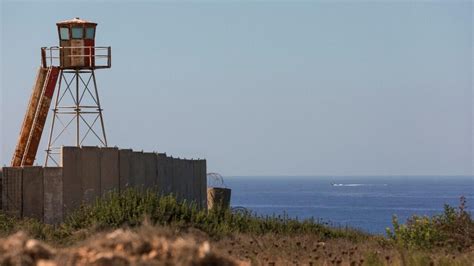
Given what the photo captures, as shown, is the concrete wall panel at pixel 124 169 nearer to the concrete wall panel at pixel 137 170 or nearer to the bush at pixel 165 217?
the concrete wall panel at pixel 137 170

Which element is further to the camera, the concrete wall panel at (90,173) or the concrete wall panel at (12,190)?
the concrete wall panel at (90,173)

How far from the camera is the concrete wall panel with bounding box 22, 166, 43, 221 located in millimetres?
26703

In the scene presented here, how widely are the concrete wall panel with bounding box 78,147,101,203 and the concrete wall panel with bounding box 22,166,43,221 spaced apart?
107cm

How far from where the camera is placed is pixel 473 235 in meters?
21.0

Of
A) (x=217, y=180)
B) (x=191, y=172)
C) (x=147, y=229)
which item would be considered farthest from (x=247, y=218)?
(x=217, y=180)

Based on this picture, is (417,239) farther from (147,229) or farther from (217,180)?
(217,180)

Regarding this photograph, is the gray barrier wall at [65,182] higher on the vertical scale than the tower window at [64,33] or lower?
lower

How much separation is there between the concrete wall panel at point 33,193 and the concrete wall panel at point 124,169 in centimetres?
220

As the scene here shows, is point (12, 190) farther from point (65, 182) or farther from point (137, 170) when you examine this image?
point (137, 170)

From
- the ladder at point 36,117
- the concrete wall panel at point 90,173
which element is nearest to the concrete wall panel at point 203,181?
the ladder at point 36,117

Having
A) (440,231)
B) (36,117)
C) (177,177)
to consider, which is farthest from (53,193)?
(36,117)

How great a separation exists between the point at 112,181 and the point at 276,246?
1113cm

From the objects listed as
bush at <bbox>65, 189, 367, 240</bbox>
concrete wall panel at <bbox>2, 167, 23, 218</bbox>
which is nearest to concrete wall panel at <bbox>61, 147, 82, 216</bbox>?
concrete wall panel at <bbox>2, 167, 23, 218</bbox>

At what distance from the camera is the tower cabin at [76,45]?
3844 centimetres
